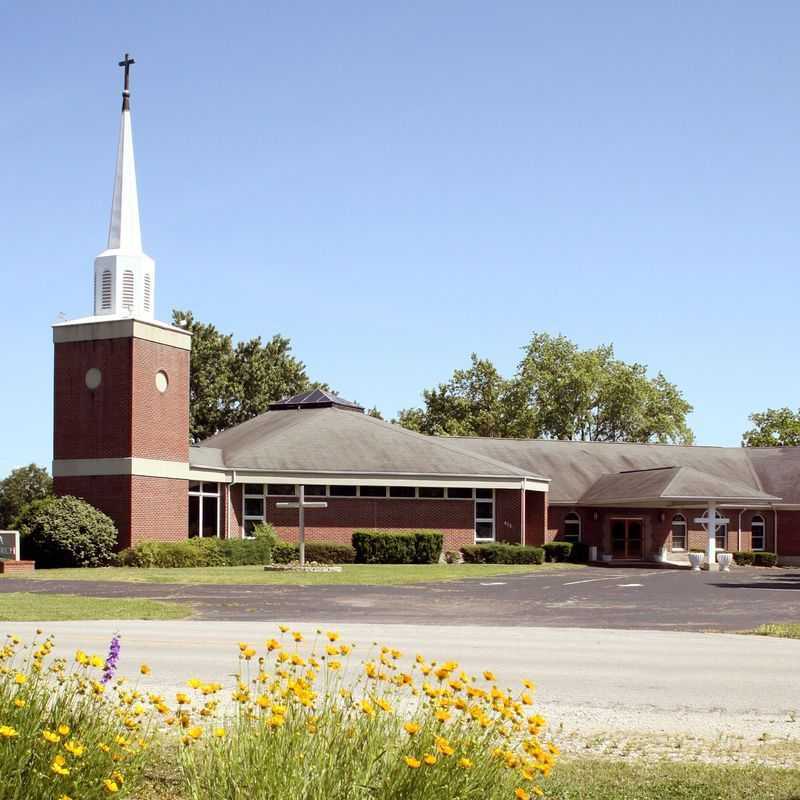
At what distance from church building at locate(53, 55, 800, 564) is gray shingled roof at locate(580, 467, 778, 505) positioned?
0.10 metres

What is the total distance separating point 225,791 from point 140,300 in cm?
3801

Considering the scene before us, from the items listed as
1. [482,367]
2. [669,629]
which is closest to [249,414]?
[482,367]

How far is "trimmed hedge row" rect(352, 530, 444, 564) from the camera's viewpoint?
44656mm

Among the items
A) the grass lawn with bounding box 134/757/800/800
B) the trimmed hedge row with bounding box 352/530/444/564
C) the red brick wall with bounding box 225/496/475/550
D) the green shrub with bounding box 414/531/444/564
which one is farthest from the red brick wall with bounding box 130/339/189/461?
the grass lawn with bounding box 134/757/800/800

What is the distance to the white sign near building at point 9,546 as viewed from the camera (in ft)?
123

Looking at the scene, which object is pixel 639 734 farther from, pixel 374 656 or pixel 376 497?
pixel 376 497

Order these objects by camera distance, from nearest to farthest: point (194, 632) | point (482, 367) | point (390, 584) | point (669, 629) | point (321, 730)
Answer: point (321, 730) < point (194, 632) < point (669, 629) < point (390, 584) < point (482, 367)

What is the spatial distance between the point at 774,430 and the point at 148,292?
59.5 metres

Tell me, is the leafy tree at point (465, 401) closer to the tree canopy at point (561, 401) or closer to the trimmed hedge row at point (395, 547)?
the tree canopy at point (561, 401)

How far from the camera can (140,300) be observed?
42188 mm

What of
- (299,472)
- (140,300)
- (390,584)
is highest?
(140,300)

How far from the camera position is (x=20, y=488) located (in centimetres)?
8494

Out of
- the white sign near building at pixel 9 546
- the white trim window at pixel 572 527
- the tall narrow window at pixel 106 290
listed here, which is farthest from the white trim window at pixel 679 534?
the white sign near building at pixel 9 546

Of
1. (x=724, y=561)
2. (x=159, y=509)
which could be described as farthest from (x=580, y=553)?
(x=159, y=509)
